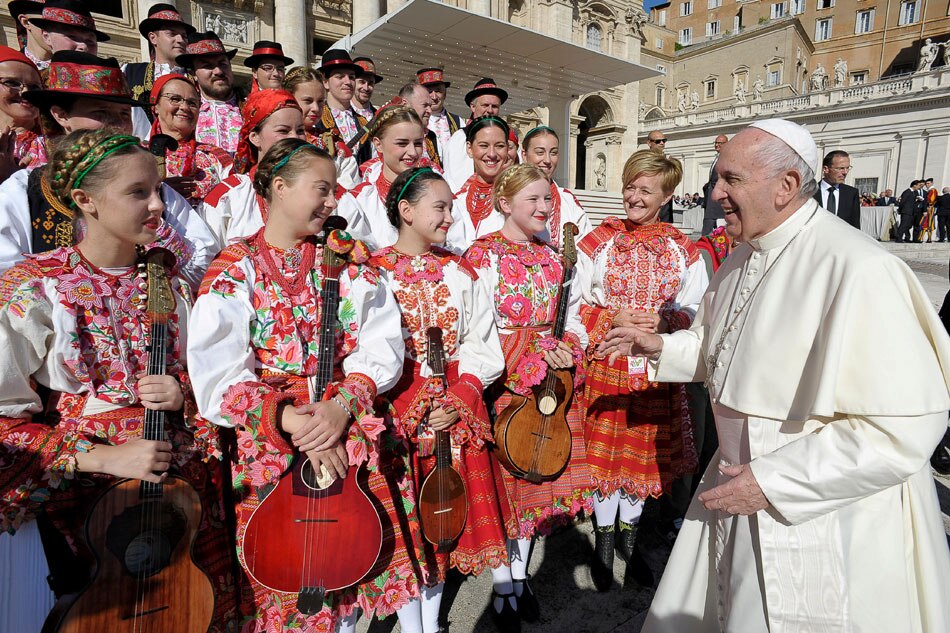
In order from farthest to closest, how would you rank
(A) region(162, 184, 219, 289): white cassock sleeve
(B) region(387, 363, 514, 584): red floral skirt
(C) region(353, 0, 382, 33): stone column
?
(C) region(353, 0, 382, 33): stone column
(A) region(162, 184, 219, 289): white cassock sleeve
(B) region(387, 363, 514, 584): red floral skirt

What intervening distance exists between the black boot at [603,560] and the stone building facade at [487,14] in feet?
42.3

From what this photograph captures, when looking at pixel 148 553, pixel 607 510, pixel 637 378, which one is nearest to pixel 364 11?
pixel 637 378

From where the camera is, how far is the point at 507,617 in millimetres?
2918

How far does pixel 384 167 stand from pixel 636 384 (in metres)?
2.43

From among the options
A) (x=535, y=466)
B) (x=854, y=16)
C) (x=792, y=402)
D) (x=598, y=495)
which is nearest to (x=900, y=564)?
(x=792, y=402)

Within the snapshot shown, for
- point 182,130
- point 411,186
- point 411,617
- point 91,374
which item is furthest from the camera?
point 182,130

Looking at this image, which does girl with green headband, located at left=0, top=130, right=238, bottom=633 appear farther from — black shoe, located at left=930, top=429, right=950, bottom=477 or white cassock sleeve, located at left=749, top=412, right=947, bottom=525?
black shoe, located at left=930, top=429, right=950, bottom=477

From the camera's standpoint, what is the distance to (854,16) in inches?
2028

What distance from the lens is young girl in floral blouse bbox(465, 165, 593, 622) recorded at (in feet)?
9.75

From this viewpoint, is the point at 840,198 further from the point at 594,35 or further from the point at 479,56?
the point at 594,35

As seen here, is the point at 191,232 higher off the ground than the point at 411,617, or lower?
higher

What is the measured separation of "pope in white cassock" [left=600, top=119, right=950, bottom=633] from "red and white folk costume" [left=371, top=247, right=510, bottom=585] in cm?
112

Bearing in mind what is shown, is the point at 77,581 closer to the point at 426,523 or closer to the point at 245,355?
the point at 245,355

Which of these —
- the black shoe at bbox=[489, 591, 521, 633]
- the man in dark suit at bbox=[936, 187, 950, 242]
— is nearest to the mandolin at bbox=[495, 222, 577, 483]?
the black shoe at bbox=[489, 591, 521, 633]
